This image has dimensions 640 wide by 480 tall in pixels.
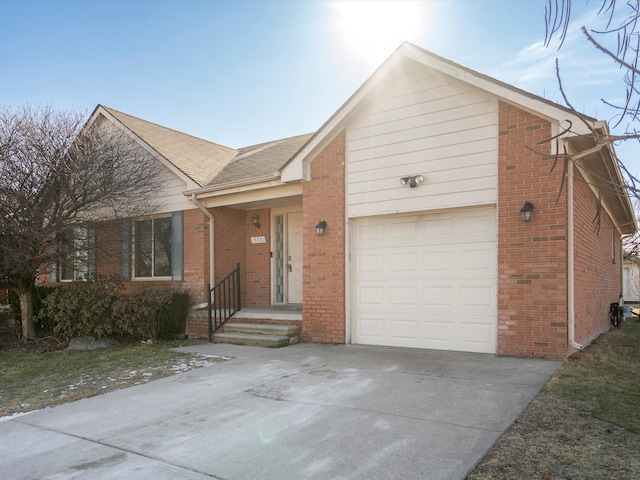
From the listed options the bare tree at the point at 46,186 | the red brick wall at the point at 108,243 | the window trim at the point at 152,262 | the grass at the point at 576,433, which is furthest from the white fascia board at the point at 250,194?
the grass at the point at 576,433

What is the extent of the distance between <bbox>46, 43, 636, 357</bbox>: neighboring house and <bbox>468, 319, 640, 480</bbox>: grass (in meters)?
1.22

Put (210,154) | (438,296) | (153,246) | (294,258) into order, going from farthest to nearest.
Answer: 1. (210,154)
2. (153,246)
3. (294,258)
4. (438,296)

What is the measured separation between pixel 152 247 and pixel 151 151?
2.29 m

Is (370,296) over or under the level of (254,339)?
over

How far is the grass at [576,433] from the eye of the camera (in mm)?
3279

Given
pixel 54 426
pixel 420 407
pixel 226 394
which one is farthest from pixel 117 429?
pixel 420 407

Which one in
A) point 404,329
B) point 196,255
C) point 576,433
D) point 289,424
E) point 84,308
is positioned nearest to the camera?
Result: point 576,433

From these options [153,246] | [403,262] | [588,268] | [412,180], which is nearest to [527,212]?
[412,180]

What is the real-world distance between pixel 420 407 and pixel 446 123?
4.61m

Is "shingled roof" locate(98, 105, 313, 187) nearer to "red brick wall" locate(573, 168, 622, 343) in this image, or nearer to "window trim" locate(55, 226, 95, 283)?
"window trim" locate(55, 226, 95, 283)

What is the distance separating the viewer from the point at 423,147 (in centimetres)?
786

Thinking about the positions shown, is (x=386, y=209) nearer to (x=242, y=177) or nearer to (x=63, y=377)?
(x=242, y=177)

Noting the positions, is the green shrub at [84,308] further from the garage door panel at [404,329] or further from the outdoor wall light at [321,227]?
the garage door panel at [404,329]

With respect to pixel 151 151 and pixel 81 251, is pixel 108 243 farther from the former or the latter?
pixel 151 151
